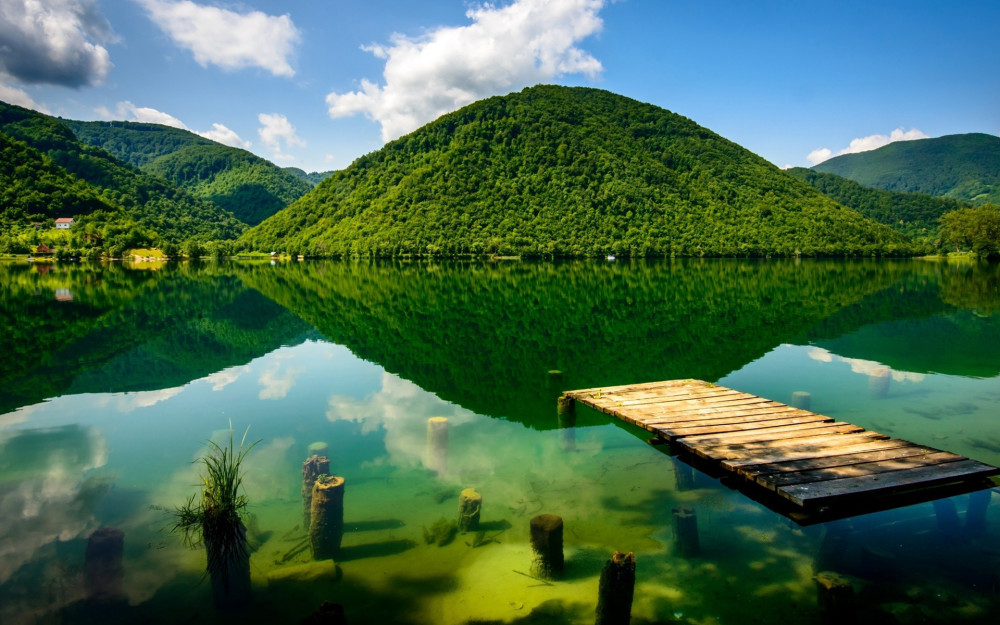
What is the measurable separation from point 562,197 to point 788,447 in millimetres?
130340

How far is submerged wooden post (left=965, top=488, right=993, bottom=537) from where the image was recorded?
6852mm

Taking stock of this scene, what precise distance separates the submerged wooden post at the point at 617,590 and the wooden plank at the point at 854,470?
3193 mm

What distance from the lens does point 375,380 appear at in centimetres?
1519

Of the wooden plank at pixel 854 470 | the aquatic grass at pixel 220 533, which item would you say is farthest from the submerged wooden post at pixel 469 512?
the wooden plank at pixel 854 470

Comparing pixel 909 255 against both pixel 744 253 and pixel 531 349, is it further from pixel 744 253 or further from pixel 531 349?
pixel 531 349

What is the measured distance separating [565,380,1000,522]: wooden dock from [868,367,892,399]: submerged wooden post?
4584 millimetres

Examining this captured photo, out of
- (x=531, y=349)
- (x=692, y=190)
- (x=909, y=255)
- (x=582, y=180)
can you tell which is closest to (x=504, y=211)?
(x=582, y=180)

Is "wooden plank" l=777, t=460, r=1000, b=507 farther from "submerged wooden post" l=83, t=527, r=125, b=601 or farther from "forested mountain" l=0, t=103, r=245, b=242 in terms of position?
"forested mountain" l=0, t=103, r=245, b=242

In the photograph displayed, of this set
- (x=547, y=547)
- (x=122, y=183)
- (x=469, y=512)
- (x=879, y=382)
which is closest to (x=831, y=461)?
(x=547, y=547)

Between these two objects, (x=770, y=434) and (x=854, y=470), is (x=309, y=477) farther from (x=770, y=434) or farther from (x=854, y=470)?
(x=854, y=470)

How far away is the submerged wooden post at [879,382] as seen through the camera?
13.5 m

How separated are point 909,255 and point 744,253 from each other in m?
43.7

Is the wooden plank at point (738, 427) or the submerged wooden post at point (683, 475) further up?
the wooden plank at point (738, 427)

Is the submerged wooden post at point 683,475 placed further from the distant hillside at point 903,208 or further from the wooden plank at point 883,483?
the distant hillside at point 903,208
